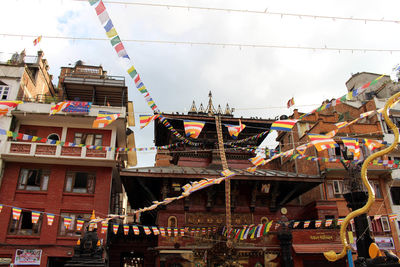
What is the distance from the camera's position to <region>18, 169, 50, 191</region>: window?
2264 centimetres

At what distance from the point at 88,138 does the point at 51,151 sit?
280cm

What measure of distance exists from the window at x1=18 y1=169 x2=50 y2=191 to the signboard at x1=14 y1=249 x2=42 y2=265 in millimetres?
→ 4163

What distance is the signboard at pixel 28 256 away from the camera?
66.3 ft

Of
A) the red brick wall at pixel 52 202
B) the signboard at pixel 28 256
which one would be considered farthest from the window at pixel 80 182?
the signboard at pixel 28 256

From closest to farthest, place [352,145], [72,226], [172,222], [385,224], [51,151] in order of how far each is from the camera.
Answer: [352,145] < [172,222] < [72,226] < [51,151] < [385,224]

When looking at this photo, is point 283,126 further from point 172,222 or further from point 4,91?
point 4,91

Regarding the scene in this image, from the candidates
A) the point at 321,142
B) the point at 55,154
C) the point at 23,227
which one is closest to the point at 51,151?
the point at 55,154

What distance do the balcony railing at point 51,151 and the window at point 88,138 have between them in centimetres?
108

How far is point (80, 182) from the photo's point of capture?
76.7 feet

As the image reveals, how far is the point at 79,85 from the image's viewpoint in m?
27.0

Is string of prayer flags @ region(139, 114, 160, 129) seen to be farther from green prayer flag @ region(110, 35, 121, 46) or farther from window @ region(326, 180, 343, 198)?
window @ region(326, 180, 343, 198)

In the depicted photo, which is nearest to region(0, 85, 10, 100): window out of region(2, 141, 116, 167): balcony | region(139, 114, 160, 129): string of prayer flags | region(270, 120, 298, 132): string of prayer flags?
region(2, 141, 116, 167): balcony

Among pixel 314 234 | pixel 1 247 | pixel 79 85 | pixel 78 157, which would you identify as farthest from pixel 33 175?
pixel 314 234

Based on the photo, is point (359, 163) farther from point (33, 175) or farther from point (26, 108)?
point (26, 108)
